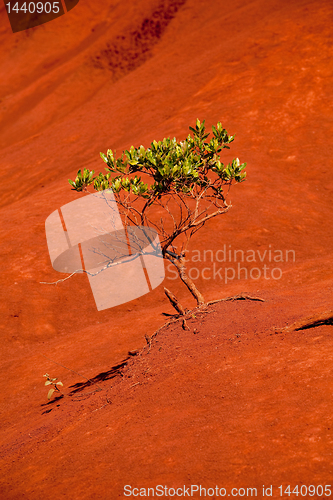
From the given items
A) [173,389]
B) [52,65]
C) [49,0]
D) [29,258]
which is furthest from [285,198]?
[49,0]

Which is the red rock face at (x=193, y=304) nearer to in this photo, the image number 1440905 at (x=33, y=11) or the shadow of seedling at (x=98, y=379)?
the shadow of seedling at (x=98, y=379)

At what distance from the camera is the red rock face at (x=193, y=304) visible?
3.90 metres

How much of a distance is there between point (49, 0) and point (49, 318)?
48223mm
